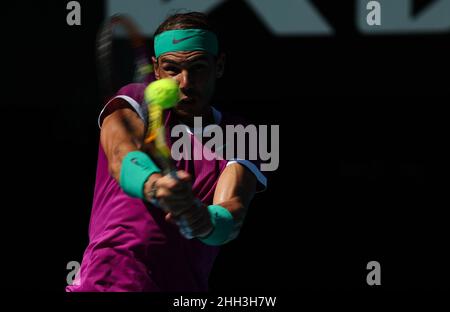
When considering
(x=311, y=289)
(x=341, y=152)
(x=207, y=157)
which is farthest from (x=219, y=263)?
(x=207, y=157)

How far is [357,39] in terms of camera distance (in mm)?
5730

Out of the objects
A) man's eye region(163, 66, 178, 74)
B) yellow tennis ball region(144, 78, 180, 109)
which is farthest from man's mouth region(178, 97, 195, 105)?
yellow tennis ball region(144, 78, 180, 109)

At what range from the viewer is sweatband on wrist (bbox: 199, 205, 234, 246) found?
386 centimetres

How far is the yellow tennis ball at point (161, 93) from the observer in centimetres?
389

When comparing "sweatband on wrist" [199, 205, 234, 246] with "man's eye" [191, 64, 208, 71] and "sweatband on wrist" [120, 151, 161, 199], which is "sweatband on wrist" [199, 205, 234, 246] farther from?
"man's eye" [191, 64, 208, 71]

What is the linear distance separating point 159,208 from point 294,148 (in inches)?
74.5

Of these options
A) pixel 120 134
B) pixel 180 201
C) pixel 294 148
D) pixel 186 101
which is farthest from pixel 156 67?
pixel 294 148

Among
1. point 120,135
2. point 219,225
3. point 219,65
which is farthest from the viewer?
point 219,65

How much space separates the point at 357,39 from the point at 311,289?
1.38 meters

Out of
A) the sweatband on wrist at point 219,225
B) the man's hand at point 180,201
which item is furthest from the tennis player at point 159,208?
the man's hand at point 180,201

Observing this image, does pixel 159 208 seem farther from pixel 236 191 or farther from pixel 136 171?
pixel 136 171

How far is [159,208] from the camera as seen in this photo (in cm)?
412

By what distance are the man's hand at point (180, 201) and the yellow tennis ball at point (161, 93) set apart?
35 centimetres

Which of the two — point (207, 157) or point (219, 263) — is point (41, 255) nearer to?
point (219, 263)
